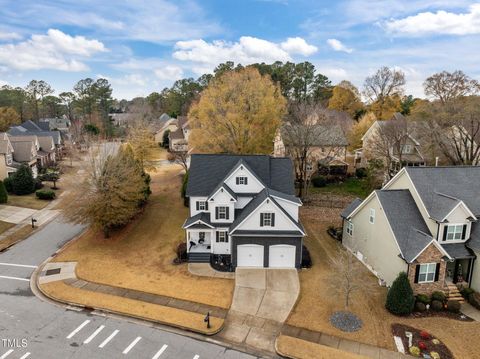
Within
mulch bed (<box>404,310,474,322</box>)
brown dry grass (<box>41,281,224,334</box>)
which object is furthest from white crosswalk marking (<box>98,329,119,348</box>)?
mulch bed (<box>404,310,474,322</box>)

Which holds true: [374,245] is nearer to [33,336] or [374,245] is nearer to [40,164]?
[33,336]

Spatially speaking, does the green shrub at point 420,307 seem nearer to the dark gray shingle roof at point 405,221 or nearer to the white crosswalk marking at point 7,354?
the dark gray shingle roof at point 405,221

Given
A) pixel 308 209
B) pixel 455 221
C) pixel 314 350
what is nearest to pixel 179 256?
pixel 314 350

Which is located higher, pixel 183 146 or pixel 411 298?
pixel 183 146

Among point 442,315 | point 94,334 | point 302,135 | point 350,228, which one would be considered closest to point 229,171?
point 350,228

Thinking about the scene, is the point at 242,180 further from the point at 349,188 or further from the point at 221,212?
the point at 349,188

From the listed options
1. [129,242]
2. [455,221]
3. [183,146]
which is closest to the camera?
[455,221]

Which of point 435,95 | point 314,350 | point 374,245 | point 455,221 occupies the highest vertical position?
point 435,95
